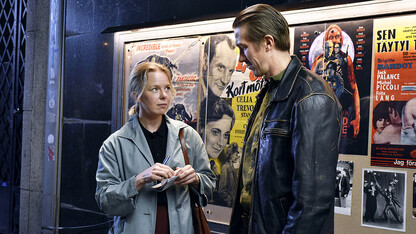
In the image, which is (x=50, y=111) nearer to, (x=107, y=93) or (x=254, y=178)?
(x=107, y=93)

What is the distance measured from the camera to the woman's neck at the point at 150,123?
312 cm

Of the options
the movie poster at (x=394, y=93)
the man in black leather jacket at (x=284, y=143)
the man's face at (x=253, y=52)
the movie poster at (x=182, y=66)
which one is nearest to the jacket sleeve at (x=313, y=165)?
the man in black leather jacket at (x=284, y=143)

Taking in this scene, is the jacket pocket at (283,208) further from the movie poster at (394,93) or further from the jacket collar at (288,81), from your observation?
the movie poster at (394,93)

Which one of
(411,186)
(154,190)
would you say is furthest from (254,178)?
(411,186)

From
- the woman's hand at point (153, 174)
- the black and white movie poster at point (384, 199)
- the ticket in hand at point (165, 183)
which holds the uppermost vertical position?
the woman's hand at point (153, 174)

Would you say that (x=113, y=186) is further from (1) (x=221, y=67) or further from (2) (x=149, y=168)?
(1) (x=221, y=67)

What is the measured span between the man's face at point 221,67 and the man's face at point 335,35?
963 mm

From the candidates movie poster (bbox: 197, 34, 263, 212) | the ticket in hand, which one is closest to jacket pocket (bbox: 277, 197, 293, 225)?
the ticket in hand

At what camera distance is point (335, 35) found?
363 cm

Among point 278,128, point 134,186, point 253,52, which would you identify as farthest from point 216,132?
point 278,128

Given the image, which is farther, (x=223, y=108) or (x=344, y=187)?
(x=223, y=108)

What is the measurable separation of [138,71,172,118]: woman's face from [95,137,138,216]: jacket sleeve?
0.34 meters

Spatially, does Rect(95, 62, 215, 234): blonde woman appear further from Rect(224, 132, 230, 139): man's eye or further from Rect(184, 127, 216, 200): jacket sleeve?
Rect(224, 132, 230, 139): man's eye

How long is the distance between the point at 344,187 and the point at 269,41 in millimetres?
1844
